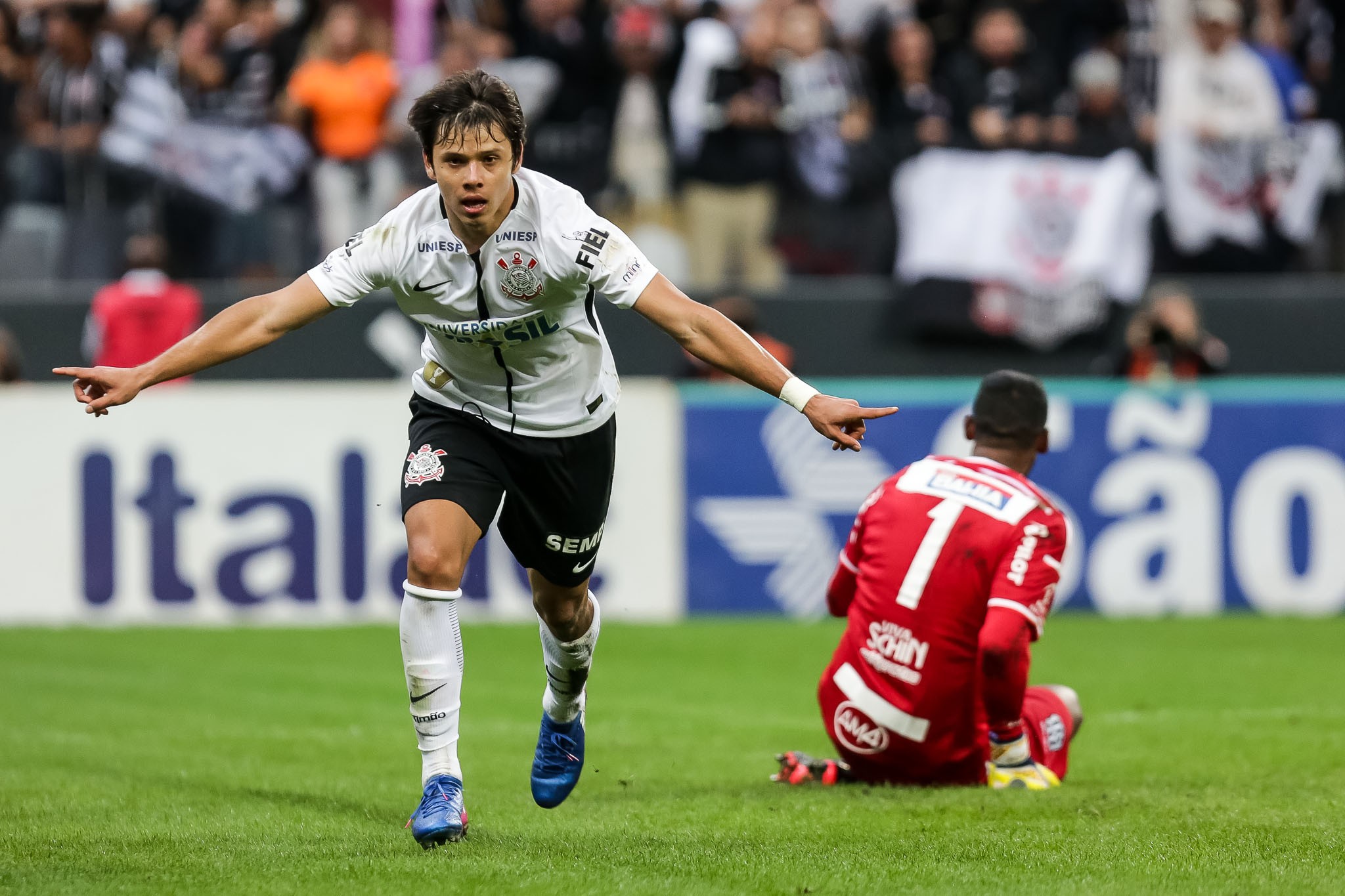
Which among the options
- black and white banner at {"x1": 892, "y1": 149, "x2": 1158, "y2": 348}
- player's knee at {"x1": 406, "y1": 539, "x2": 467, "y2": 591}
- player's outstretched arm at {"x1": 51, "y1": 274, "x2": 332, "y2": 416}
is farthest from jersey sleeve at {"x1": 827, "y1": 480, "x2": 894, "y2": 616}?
black and white banner at {"x1": 892, "y1": 149, "x2": 1158, "y2": 348}

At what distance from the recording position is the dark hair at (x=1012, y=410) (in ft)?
20.8

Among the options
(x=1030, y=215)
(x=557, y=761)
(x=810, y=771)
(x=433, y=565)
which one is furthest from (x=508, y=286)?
(x=1030, y=215)

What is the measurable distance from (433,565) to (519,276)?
0.88 metres

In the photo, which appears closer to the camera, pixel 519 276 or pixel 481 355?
pixel 519 276

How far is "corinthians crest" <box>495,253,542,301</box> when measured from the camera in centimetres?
542

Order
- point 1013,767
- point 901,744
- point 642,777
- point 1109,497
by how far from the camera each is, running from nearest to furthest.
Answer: point 901,744 < point 1013,767 < point 642,777 < point 1109,497

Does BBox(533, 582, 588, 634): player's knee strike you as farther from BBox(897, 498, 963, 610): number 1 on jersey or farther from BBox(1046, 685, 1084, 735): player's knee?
BBox(1046, 685, 1084, 735): player's knee

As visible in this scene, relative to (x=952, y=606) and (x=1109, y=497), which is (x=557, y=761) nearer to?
(x=952, y=606)

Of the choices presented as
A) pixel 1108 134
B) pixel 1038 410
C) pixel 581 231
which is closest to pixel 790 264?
pixel 1108 134

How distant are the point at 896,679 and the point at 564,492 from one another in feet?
4.26

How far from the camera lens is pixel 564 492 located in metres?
5.93

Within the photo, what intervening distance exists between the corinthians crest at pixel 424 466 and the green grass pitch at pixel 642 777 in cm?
107

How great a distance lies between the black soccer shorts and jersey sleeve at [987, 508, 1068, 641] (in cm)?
132

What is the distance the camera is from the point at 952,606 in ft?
20.2
